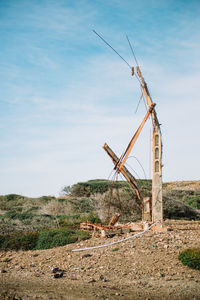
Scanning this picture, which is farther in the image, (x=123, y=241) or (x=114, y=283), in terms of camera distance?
(x=123, y=241)

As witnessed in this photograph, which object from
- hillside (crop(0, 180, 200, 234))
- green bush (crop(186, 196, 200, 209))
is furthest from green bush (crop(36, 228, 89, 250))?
green bush (crop(186, 196, 200, 209))

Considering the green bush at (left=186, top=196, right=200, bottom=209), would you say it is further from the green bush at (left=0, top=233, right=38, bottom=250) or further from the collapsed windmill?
the green bush at (left=0, top=233, right=38, bottom=250)

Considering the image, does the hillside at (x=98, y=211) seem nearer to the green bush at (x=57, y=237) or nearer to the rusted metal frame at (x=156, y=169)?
the green bush at (x=57, y=237)

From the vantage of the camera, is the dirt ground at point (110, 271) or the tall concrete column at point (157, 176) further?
the tall concrete column at point (157, 176)

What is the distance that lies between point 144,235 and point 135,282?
2744 millimetres

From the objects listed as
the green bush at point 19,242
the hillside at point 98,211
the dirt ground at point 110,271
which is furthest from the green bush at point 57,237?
the hillside at point 98,211

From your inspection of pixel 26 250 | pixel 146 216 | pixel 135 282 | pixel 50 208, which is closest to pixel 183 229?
pixel 146 216

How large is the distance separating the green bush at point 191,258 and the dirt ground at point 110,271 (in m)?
0.12

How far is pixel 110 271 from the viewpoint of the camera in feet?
24.6

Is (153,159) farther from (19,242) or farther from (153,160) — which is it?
(19,242)

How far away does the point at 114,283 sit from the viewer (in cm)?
675

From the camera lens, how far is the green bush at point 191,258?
7.28 m

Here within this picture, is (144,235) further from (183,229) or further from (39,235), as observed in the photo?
(39,235)

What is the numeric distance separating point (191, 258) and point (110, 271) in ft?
5.86
